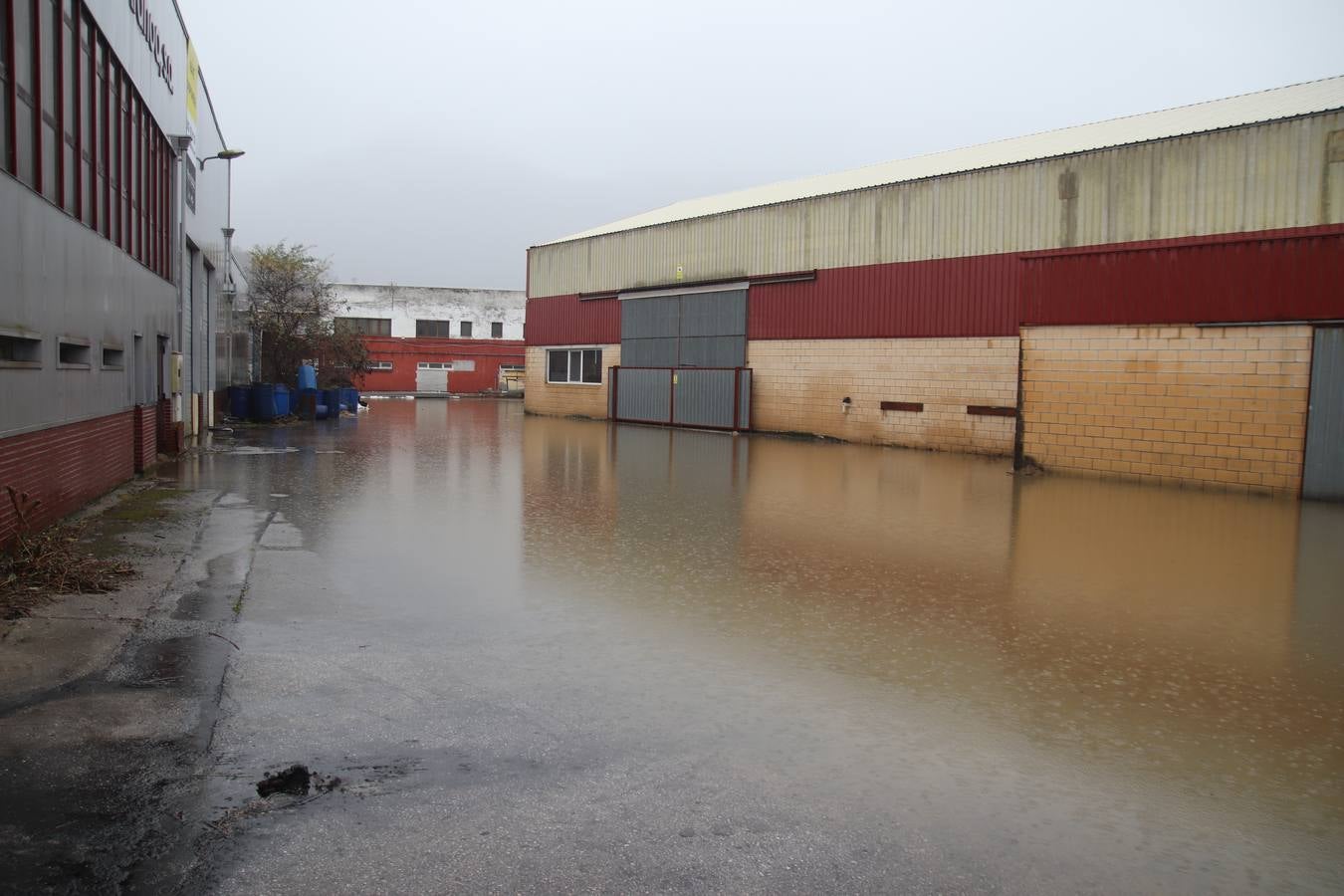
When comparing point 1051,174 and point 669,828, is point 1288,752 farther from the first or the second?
point 1051,174

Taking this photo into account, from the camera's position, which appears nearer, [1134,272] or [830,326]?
[1134,272]

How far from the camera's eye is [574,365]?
125 ft

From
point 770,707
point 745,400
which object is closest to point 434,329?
point 745,400

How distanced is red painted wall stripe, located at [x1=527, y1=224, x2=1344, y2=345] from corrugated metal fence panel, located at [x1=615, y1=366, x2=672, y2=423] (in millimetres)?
4718

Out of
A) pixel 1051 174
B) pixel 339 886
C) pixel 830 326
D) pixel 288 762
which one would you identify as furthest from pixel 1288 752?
pixel 830 326

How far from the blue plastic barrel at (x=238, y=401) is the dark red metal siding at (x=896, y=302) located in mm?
15092

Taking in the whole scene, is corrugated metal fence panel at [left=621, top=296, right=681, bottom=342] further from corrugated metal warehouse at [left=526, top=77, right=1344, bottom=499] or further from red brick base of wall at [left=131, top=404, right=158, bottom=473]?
red brick base of wall at [left=131, top=404, right=158, bottom=473]

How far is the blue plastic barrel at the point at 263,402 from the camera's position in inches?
1211

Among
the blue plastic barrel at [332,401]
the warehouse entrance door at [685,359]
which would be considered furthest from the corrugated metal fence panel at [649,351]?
the blue plastic barrel at [332,401]

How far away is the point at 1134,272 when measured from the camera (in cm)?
1834

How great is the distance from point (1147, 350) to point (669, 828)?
16903 millimetres

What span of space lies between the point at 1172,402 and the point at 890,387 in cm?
830

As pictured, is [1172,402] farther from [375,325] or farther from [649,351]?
[375,325]

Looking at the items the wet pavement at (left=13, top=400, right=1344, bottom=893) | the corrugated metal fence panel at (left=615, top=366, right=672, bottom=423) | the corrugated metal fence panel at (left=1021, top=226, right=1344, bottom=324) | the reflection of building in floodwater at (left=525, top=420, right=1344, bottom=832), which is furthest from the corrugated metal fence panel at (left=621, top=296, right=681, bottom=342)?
the wet pavement at (left=13, top=400, right=1344, bottom=893)
